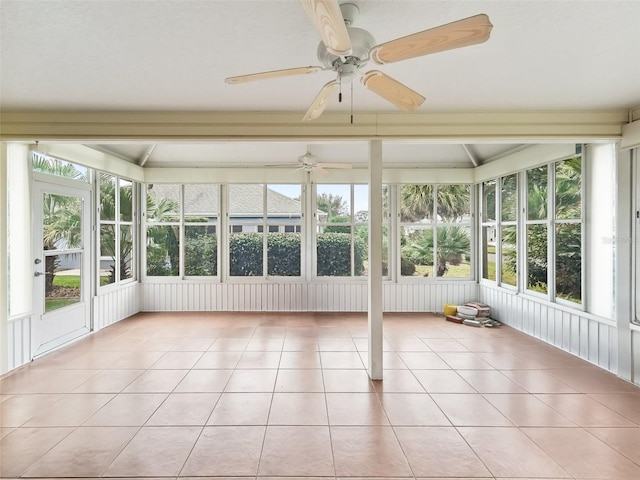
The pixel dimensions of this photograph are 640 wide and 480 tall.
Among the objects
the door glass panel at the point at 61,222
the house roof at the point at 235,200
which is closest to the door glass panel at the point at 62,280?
the door glass panel at the point at 61,222

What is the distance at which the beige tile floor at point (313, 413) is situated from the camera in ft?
7.74

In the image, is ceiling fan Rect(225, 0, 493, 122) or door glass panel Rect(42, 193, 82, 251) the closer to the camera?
ceiling fan Rect(225, 0, 493, 122)

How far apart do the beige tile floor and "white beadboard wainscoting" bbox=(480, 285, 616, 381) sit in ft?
0.68

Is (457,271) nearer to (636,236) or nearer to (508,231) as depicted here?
(508,231)

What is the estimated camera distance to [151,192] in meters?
6.86

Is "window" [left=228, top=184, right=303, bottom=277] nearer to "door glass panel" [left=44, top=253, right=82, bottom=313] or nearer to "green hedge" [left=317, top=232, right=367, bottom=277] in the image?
"green hedge" [left=317, top=232, right=367, bottom=277]

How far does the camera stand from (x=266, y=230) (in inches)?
273

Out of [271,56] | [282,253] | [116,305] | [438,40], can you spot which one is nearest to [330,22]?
[438,40]

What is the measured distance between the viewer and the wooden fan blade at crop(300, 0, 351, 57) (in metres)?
1.52

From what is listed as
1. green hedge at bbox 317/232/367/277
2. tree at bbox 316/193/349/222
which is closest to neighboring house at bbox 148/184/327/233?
tree at bbox 316/193/349/222

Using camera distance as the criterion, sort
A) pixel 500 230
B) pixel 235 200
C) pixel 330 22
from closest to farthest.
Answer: pixel 330 22 < pixel 500 230 < pixel 235 200

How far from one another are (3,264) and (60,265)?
92 centimetres

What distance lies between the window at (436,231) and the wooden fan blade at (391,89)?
4601 mm

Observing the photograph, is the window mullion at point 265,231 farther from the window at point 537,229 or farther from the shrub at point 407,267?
the window at point 537,229
